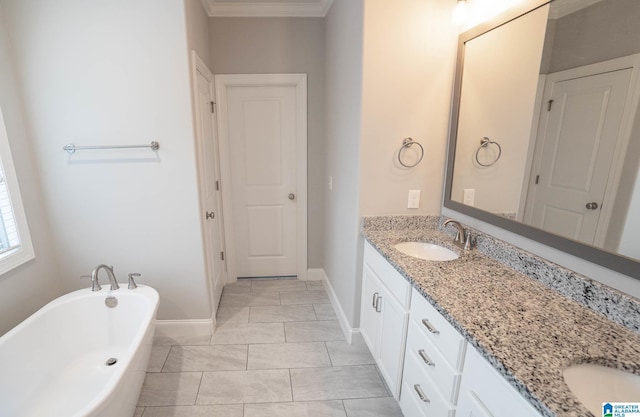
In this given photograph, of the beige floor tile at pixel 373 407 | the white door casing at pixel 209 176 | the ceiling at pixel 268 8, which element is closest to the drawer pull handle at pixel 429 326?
the beige floor tile at pixel 373 407

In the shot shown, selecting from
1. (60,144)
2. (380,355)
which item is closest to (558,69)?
(380,355)

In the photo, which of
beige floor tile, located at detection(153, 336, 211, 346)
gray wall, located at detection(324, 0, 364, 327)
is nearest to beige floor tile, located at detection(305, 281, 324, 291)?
gray wall, located at detection(324, 0, 364, 327)

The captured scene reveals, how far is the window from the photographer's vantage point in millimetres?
1732

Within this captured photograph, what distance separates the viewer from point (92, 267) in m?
2.20

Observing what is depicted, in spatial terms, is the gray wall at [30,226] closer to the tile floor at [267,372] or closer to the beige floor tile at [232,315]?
the tile floor at [267,372]

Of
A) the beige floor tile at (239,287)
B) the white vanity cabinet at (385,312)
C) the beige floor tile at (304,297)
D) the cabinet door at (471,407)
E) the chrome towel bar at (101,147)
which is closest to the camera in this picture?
the cabinet door at (471,407)

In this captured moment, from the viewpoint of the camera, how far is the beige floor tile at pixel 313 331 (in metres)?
2.34

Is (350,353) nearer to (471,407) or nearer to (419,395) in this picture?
(419,395)

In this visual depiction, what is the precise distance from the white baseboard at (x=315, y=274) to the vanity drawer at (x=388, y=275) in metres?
1.40

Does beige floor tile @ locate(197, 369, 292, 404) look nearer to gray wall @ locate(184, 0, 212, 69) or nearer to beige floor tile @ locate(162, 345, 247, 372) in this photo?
beige floor tile @ locate(162, 345, 247, 372)

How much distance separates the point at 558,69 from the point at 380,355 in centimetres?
173

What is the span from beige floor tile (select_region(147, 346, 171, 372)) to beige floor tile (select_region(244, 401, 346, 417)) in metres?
0.77

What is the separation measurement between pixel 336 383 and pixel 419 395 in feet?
2.36

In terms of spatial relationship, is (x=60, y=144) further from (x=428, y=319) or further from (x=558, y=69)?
(x=558, y=69)
